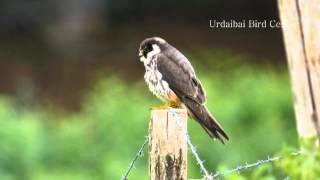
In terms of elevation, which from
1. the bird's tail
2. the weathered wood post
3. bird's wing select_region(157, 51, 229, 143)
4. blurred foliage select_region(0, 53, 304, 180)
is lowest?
the weathered wood post

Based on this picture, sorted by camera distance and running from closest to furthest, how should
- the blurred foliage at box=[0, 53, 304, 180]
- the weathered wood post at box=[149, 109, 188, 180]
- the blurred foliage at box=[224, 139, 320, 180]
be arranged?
the blurred foliage at box=[224, 139, 320, 180] < the weathered wood post at box=[149, 109, 188, 180] < the blurred foliage at box=[0, 53, 304, 180]

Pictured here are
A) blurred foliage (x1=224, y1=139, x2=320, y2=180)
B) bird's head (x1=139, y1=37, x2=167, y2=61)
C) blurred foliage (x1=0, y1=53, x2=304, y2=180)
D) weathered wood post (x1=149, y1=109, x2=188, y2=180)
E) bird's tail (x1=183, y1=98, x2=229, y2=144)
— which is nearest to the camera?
blurred foliage (x1=224, y1=139, x2=320, y2=180)

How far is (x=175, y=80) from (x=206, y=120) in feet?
0.91

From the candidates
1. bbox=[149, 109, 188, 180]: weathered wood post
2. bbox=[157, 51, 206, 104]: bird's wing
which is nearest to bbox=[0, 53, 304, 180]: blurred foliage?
bbox=[157, 51, 206, 104]: bird's wing

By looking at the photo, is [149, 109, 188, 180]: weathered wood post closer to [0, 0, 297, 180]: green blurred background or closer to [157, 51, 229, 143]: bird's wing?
[157, 51, 229, 143]: bird's wing

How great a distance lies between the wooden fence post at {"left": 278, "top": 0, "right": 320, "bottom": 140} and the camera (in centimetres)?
452

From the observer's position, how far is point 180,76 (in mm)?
4680

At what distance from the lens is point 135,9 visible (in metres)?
16.2

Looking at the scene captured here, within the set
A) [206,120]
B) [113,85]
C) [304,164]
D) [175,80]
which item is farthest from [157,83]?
[113,85]

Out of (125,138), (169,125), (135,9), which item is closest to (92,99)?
(125,138)

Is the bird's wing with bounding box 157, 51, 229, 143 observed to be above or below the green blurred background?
below

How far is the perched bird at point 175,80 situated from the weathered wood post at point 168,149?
2.01 feet

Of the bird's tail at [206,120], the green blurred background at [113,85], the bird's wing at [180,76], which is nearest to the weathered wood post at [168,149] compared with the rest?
the bird's tail at [206,120]

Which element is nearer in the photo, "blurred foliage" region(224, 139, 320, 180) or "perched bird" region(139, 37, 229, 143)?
"blurred foliage" region(224, 139, 320, 180)
